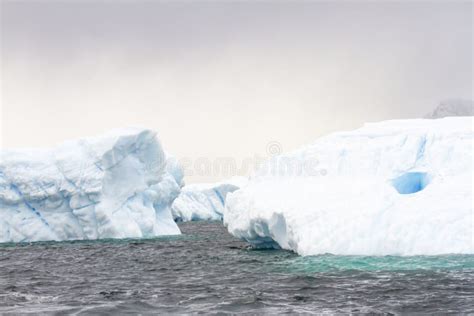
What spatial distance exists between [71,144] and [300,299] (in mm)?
25166

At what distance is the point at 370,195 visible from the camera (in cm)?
2084

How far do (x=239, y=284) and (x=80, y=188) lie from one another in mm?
20118

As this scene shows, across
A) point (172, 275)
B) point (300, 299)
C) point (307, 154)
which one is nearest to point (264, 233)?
point (307, 154)

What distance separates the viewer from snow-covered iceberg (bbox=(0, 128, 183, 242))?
111 feet

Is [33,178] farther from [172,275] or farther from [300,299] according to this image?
[300,299]

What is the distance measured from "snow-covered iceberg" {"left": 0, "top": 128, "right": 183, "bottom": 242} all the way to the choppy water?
10563mm

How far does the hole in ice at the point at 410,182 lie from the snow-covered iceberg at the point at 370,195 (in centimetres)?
4

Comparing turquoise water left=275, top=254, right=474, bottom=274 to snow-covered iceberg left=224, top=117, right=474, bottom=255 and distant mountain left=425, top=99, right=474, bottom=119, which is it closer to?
snow-covered iceberg left=224, top=117, right=474, bottom=255

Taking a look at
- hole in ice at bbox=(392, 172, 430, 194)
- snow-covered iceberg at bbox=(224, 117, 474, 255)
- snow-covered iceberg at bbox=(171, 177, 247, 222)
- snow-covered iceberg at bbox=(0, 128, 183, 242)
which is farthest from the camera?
snow-covered iceberg at bbox=(171, 177, 247, 222)

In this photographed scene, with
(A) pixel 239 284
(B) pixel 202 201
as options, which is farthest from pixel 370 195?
(B) pixel 202 201

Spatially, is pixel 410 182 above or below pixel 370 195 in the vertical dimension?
above

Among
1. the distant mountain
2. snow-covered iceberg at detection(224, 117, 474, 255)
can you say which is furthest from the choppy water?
the distant mountain

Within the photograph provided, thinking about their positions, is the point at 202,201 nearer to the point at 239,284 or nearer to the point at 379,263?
the point at 379,263

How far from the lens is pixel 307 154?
24.8 meters
